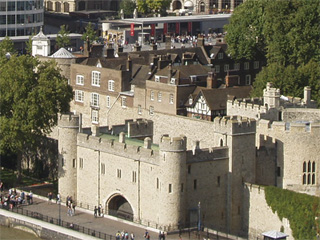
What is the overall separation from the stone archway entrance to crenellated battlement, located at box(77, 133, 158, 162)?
3730mm

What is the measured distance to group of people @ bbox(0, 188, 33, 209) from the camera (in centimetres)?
9638

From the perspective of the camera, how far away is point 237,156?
9038 centimetres

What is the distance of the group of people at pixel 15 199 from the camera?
9638 cm

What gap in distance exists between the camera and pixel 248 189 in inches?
3580

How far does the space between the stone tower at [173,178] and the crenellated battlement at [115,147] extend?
1585mm

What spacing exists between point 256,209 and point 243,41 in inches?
1930

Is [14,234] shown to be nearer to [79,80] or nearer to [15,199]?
[15,199]

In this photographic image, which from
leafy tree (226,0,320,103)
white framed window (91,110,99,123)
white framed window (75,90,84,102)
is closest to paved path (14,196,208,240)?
white framed window (91,110,99,123)

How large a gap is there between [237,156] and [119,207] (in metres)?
9.98

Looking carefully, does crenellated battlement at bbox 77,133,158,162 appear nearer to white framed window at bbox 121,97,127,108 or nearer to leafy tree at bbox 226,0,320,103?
white framed window at bbox 121,97,127,108

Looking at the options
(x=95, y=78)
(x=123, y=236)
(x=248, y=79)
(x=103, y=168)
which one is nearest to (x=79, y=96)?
(x=95, y=78)

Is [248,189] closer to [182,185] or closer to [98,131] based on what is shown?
[182,185]

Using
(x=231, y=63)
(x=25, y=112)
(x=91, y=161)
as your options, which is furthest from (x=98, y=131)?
(x=231, y=63)

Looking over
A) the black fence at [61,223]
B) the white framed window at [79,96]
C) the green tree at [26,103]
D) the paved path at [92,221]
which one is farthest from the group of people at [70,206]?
the white framed window at [79,96]
